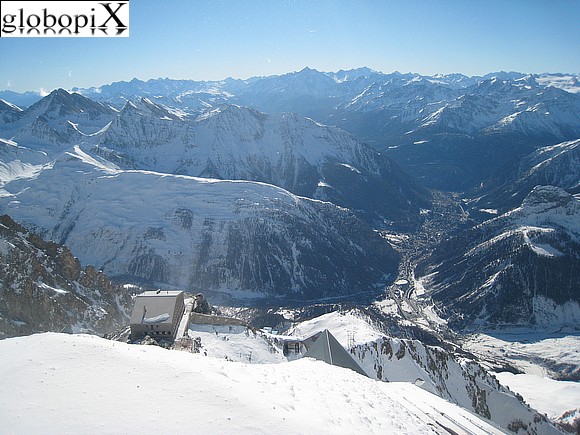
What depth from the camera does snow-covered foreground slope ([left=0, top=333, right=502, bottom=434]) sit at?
1752cm

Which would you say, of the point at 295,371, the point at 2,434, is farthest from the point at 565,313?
the point at 2,434

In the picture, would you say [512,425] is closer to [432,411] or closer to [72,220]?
[432,411]

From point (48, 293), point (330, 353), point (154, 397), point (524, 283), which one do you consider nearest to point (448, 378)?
point (330, 353)

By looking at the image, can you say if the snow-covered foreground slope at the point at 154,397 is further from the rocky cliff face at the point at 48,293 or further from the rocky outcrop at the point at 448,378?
the rocky outcrop at the point at 448,378

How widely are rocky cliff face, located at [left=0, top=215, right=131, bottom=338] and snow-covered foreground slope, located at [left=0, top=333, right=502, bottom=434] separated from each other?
1875 inches

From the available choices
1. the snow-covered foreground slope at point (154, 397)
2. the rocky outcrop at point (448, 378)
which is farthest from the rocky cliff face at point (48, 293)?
the rocky outcrop at point (448, 378)

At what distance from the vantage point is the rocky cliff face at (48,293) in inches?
2593

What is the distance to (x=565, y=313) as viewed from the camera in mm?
164625

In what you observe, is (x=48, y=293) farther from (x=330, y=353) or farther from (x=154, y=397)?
(x=154, y=397)

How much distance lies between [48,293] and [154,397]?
65.8 metres

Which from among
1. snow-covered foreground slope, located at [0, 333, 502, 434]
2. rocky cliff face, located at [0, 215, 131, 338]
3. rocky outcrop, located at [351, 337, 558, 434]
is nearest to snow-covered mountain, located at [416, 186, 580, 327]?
rocky outcrop, located at [351, 337, 558, 434]

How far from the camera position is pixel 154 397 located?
19656 millimetres

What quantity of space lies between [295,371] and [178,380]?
13.3 metres

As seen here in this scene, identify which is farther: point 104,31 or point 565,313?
point 565,313
